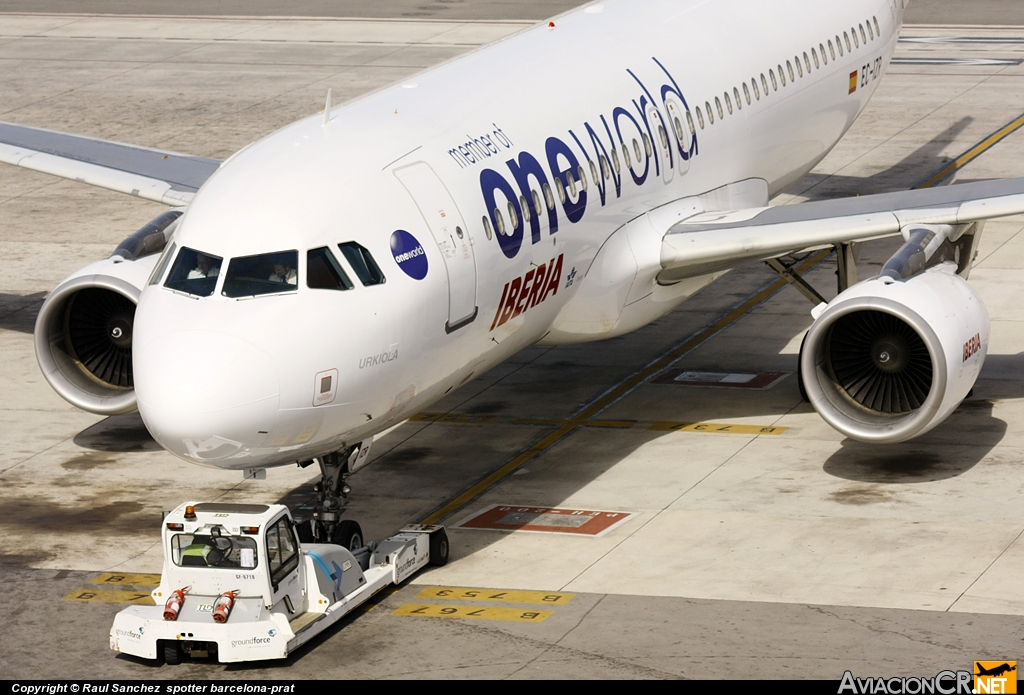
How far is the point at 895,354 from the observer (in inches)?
808

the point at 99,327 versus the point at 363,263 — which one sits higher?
the point at 363,263

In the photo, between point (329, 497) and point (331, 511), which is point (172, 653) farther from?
point (329, 497)

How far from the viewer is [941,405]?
19.6 meters

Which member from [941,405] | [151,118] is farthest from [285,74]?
[941,405]

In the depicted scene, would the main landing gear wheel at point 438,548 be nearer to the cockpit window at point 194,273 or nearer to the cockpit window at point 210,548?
the cockpit window at point 210,548

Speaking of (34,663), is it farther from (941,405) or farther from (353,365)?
(941,405)

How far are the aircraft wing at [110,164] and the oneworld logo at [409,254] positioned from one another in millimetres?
7875

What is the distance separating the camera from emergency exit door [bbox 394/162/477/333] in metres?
17.8

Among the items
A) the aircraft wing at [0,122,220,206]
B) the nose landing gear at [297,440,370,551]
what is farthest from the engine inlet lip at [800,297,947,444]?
the aircraft wing at [0,122,220,206]

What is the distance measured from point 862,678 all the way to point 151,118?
32.0 m

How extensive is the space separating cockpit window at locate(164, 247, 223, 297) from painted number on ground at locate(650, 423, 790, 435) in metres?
7.99

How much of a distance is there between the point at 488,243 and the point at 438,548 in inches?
134

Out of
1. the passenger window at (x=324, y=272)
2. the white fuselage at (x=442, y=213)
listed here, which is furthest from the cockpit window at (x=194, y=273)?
the passenger window at (x=324, y=272)

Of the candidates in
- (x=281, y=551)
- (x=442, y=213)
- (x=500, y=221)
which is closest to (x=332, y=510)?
(x=281, y=551)
